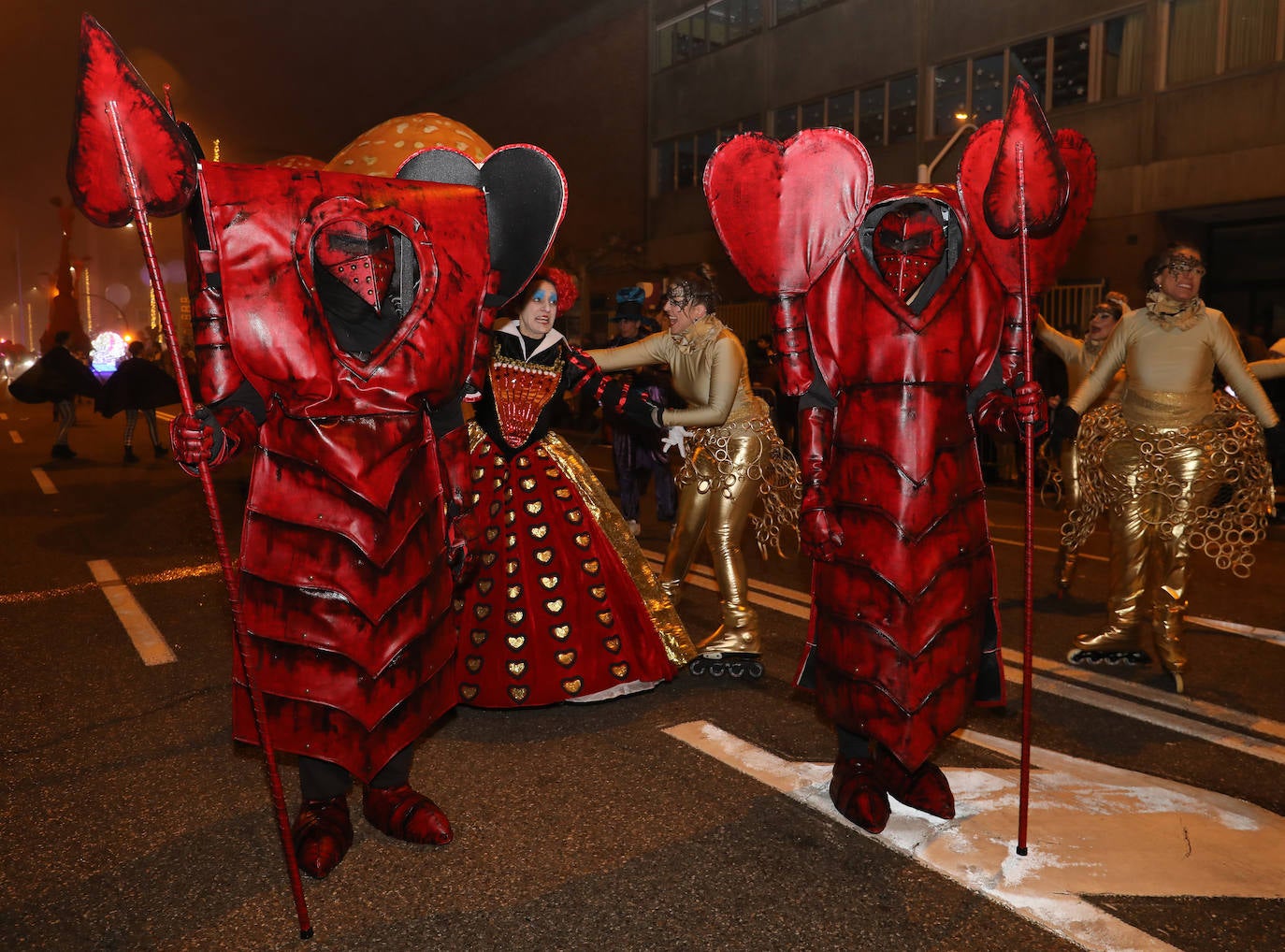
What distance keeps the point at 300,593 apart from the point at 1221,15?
58.6 ft

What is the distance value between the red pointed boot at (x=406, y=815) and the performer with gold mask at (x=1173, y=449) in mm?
3389

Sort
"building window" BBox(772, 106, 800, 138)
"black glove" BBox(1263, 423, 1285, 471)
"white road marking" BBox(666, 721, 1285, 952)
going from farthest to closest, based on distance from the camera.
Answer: "building window" BBox(772, 106, 800, 138) → "black glove" BBox(1263, 423, 1285, 471) → "white road marking" BBox(666, 721, 1285, 952)

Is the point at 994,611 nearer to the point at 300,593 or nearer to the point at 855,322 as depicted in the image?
the point at 855,322

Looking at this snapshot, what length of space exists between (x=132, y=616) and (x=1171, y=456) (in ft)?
19.6

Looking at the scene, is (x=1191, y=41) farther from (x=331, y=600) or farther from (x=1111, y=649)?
(x=331, y=600)

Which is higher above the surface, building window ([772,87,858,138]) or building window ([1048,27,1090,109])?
building window ([772,87,858,138])

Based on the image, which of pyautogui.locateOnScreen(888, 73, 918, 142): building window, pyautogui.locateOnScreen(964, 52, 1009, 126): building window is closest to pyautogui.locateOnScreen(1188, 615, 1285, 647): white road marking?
pyautogui.locateOnScreen(964, 52, 1009, 126): building window

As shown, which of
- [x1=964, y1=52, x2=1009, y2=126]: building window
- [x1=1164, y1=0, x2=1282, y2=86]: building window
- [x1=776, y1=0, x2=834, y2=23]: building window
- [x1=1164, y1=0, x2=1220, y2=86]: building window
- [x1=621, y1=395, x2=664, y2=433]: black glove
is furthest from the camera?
[x1=776, y1=0, x2=834, y2=23]: building window

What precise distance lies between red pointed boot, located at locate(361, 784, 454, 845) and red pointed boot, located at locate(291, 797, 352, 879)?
11 cm

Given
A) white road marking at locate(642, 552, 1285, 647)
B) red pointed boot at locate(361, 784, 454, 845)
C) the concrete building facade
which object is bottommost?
white road marking at locate(642, 552, 1285, 647)

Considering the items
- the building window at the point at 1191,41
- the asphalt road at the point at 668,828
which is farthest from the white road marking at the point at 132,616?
the building window at the point at 1191,41

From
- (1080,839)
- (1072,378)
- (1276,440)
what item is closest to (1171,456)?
(1276,440)

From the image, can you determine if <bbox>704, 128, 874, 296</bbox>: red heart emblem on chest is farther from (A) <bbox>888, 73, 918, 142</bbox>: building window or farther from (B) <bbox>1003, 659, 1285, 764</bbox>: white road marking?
(A) <bbox>888, 73, 918, 142</bbox>: building window

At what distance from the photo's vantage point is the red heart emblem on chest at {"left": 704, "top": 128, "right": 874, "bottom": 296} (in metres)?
3.36
